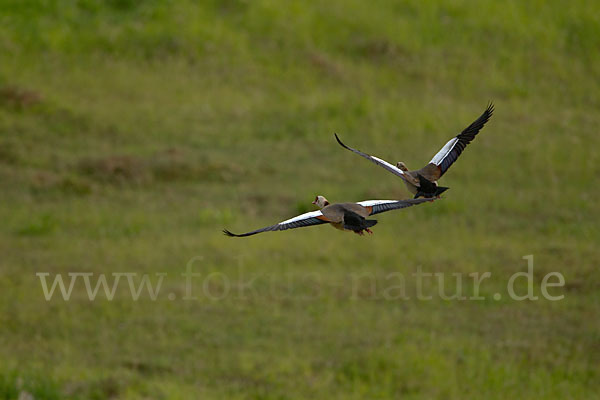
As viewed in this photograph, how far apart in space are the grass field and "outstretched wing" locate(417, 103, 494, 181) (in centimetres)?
772


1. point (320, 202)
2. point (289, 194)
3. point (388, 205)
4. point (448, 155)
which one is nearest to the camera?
point (388, 205)

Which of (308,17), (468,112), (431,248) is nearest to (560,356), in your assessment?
(431,248)

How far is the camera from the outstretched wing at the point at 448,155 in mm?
4058

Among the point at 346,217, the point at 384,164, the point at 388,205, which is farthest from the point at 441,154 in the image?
the point at 346,217

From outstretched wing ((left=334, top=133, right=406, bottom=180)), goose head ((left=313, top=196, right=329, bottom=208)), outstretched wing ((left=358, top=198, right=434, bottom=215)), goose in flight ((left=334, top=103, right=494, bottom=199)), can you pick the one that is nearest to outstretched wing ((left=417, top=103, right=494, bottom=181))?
goose in flight ((left=334, top=103, right=494, bottom=199))

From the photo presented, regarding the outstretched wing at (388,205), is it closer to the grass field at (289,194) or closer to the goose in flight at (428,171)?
the goose in flight at (428,171)

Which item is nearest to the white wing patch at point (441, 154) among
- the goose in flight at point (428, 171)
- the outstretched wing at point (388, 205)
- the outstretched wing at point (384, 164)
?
the goose in flight at point (428, 171)

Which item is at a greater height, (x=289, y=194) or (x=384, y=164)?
(x=289, y=194)

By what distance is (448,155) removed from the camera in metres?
4.30

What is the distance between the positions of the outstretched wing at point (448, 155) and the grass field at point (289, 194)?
7718 millimetres

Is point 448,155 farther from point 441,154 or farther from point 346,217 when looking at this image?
point 346,217

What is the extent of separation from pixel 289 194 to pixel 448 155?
582 inches

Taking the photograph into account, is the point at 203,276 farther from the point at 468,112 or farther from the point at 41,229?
the point at 468,112

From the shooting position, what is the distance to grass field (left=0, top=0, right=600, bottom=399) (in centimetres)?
1268
